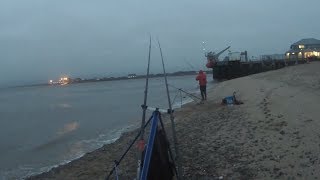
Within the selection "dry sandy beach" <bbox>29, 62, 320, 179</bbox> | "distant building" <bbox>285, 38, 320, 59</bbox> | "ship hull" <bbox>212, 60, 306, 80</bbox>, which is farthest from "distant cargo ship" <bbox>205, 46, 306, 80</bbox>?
"dry sandy beach" <bbox>29, 62, 320, 179</bbox>

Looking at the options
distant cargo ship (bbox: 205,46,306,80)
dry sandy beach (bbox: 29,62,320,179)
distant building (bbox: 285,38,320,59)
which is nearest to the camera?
dry sandy beach (bbox: 29,62,320,179)

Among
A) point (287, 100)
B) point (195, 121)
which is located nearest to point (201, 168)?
point (195, 121)

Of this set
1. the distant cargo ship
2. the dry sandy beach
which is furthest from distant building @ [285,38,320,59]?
the dry sandy beach

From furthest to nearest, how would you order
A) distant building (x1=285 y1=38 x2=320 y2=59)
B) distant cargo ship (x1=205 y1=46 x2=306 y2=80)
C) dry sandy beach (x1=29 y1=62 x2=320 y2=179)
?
distant building (x1=285 y1=38 x2=320 y2=59) → distant cargo ship (x1=205 y1=46 x2=306 y2=80) → dry sandy beach (x1=29 y1=62 x2=320 y2=179)

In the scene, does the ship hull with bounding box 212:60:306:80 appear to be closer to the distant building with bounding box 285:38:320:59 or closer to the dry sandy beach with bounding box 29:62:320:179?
the distant building with bounding box 285:38:320:59

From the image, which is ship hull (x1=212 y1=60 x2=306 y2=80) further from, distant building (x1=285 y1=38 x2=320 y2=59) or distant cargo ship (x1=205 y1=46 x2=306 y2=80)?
distant building (x1=285 y1=38 x2=320 y2=59)

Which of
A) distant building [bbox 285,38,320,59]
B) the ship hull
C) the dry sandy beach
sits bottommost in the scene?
the dry sandy beach

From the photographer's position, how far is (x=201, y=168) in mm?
8453

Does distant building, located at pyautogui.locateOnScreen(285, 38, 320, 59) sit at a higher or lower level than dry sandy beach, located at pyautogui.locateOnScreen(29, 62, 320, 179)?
higher

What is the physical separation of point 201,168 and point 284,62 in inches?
2228

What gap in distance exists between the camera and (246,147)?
30.6 ft

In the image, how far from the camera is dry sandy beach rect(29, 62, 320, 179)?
7684 mm

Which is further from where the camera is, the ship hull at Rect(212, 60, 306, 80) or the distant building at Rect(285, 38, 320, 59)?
the distant building at Rect(285, 38, 320, 59)

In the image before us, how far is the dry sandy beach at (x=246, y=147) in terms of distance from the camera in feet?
25.2
